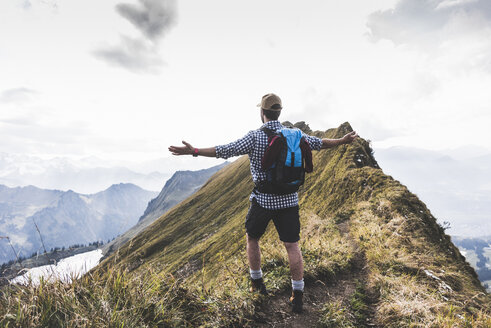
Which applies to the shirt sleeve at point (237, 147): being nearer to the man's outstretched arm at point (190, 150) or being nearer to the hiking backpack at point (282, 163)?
the man's outstretched arm at point (190, 150)

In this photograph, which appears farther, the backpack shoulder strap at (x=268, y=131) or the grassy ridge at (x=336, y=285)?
the backpack shoulder strap at (x=268, y=131)

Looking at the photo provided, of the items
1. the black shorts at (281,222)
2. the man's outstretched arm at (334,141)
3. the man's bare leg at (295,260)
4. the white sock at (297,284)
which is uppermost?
the man's outstretched arm at (334,141)

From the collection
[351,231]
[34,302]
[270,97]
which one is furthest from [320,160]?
[34,302]

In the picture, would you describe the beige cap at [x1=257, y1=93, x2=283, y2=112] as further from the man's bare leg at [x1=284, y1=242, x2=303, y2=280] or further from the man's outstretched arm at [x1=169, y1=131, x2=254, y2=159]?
the man's bare leg at [x1=284, y1=242, x2=303, y2=280]

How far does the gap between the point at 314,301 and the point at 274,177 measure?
3006 millimetres

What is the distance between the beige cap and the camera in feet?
17.6

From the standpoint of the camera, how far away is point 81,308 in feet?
11.2

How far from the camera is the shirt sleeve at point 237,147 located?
5023 mm

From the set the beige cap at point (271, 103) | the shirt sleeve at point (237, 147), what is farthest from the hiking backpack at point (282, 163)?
the beige cap at point (271, 103)

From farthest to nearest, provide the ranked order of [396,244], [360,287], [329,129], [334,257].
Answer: [329,129]
[396,244]
[334,257]
[360,287]

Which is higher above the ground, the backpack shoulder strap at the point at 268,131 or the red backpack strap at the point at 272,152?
the backpack shoulder strap at the point at 268,131

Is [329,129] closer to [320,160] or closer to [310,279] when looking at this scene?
[320,160]

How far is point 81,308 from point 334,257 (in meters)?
6.18

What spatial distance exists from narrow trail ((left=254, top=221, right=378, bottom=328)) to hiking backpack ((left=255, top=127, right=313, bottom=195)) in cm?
238
